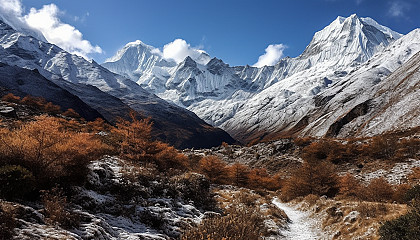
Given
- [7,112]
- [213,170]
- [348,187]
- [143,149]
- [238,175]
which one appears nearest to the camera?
[143,149]

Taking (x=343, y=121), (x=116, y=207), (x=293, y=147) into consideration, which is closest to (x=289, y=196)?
(x=116, y=207)

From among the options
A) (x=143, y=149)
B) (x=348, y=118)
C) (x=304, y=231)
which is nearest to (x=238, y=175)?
(x=143, y=149)

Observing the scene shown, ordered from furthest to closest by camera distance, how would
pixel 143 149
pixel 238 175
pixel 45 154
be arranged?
pixel 238 175 < pixel 143 149 < pixel 45 154

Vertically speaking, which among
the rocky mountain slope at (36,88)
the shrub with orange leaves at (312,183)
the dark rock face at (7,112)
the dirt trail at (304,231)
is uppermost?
the rocky mountain slope at (36,88)

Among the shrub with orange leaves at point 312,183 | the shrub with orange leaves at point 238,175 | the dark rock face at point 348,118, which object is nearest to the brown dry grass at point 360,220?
the shrub with orange leaves at point 312,183

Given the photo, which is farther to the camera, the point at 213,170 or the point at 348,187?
the point at 213,170

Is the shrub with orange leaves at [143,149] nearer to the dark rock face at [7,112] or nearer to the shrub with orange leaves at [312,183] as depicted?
the shrub with orange leaves at [312,183]

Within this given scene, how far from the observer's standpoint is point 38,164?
851cm

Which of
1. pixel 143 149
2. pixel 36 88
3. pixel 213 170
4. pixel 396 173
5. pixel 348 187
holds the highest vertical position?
pixel 36 88

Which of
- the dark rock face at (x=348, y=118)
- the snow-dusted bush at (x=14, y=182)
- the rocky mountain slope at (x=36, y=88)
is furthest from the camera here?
the rocky mountain slope at (x=36, y=88)

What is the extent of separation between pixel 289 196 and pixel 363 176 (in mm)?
16484

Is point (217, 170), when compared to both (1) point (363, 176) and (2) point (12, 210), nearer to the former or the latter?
(1) point (363, 176)

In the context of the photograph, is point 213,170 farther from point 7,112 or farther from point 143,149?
point 7,112

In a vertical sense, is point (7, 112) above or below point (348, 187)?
above
